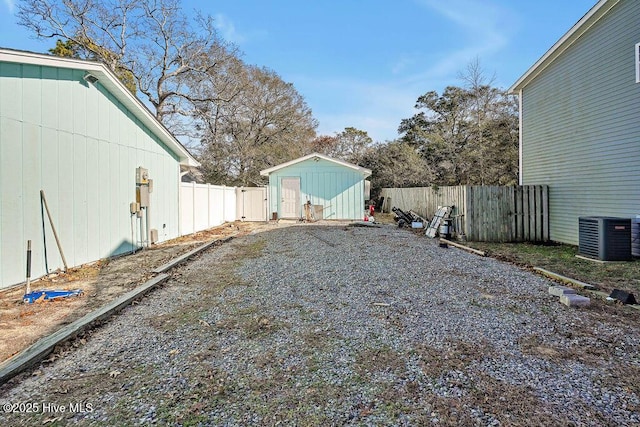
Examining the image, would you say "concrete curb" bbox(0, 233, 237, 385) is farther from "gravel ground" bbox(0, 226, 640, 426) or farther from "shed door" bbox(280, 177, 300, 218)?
"shed door" bbox(280, 177, 300, 218)

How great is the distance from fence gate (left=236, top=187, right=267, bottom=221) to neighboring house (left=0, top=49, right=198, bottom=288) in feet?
27.9

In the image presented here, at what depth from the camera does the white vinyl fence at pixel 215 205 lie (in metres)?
11.6

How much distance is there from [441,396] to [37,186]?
21.0 feet

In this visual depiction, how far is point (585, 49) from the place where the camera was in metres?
8.34

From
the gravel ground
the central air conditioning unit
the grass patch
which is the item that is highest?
the central air conditioning unit

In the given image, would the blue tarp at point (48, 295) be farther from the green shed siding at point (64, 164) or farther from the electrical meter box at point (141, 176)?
the electrical meter box at point (141, 176)

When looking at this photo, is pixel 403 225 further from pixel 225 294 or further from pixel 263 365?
pixel 263 365

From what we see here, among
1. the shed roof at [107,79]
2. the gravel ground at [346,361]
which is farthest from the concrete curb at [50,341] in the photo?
the shed roof at [107,79]

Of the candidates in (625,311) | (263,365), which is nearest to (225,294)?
(263,365)

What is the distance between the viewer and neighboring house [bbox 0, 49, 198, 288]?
16.4ft

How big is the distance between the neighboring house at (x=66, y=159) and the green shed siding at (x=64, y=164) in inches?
0.6

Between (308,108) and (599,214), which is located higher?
(308,108)

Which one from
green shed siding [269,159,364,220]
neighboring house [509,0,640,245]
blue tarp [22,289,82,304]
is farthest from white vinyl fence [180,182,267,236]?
neighboring house [509,0,640,245]

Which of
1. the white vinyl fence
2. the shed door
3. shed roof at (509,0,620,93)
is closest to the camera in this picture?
shed roof at (509,0,620,93)
